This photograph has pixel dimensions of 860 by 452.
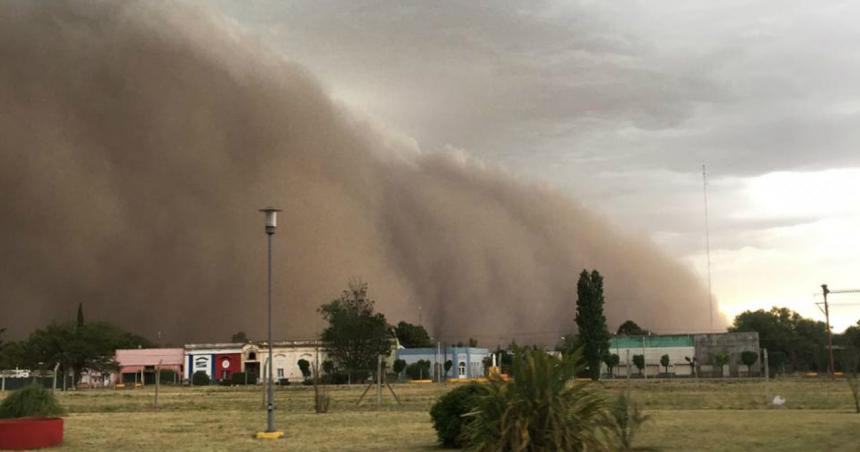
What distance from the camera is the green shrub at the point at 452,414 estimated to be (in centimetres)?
2238

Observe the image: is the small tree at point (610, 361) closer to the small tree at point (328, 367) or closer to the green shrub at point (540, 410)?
the small tree at point (328, 367)

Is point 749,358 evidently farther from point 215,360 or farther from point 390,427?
point 390,427

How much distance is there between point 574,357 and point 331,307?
113289mm

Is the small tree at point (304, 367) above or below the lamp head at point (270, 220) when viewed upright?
below

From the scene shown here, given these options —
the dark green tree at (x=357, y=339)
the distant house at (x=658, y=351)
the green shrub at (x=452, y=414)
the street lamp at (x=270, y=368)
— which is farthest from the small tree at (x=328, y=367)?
the green shrub at (x=452, y=414)

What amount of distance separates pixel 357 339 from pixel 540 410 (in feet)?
Answer: 329

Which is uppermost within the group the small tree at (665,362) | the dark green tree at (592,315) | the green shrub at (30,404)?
the dark green tree at (592,315)

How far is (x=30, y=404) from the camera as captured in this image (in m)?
32.2

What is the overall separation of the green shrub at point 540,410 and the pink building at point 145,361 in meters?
124

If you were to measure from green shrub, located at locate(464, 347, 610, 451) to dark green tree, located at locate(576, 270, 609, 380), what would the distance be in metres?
91.2

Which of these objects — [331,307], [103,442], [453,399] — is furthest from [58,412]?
[331,307]

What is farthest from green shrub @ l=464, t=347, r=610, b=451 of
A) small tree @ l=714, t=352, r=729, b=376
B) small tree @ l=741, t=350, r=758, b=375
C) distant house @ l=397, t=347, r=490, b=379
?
distant house @ l=397, t=347, r=490, b=379

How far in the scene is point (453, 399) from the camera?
22.8m

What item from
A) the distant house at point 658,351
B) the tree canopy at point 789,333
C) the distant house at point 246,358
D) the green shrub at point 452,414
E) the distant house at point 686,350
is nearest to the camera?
the green shrub at point 452,414
